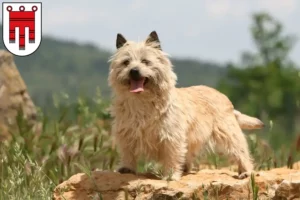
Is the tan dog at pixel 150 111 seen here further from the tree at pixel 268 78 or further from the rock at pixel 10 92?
the tree at pixel 268 78

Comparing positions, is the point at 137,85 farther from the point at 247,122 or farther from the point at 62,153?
the point at 247,122

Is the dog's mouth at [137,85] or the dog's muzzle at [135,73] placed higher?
the dog's muzzle at [135,73]

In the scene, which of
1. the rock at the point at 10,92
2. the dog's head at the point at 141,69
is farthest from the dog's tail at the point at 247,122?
the rock at the point at 10,92

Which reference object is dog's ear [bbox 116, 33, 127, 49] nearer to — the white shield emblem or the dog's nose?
the dog's nose

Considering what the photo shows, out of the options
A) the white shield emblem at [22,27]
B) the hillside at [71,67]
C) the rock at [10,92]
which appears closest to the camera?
the white shield emblem at [22,27]

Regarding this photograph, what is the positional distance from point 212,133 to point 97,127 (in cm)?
331

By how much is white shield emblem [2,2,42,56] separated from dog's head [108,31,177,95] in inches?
103

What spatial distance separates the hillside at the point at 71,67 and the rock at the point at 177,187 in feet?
238

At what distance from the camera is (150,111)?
8.49 metres

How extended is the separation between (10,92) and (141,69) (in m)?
5.80

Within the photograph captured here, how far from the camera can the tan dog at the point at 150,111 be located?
8.34 meters

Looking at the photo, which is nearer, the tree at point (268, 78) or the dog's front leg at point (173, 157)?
the dog's front leg at point (173, 157)

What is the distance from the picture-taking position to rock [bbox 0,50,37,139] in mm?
13477

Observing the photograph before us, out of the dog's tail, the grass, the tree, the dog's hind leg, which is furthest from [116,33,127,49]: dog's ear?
the tree
